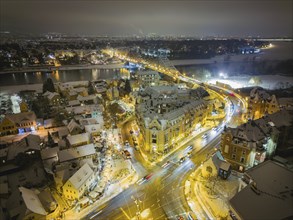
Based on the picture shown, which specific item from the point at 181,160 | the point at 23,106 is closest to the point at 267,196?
the point at 181,160

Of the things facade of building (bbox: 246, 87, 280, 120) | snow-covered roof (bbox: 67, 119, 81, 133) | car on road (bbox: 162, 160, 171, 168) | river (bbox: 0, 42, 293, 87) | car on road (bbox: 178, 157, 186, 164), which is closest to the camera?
car on road (bbox: 162, 160, 171, 168)

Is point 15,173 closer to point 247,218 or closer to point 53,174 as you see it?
point 53,174

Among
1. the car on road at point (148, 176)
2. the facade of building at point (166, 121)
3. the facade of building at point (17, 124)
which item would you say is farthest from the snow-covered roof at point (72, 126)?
the car on road at point (148, 176)

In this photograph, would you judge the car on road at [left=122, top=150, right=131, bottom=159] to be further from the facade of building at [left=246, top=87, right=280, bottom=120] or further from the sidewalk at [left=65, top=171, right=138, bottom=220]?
the facade of building at [left=246, top=87, right=280, bottom=120]

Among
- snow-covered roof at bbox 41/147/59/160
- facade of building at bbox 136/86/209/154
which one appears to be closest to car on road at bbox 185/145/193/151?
facade of building at bbox 136/86/209/154

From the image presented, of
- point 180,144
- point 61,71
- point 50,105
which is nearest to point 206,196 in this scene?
point 180,144
